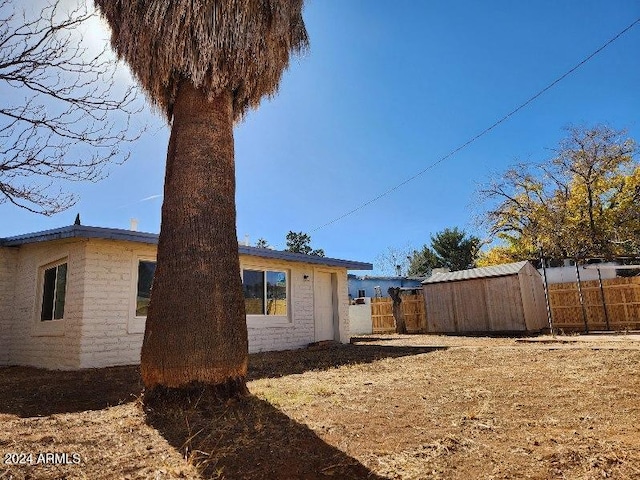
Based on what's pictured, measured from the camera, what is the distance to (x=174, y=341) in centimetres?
433

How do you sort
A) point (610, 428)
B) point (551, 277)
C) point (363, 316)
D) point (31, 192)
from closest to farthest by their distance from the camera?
point (610, 428) < point (31, 192) < point (551, 277) < point (363, 316)

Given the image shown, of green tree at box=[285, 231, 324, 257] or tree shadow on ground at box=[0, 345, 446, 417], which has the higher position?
green tree at box=[285, 231, 324, 257]

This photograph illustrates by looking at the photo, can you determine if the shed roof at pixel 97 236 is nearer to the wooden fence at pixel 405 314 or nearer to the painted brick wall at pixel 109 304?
the painted brick wall at pixel 109 304

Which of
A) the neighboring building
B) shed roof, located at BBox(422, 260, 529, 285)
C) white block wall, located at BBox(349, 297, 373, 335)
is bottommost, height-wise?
white block wall, located at BBox(349, 297, 373, 335)

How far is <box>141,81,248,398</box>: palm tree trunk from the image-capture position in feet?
14.3

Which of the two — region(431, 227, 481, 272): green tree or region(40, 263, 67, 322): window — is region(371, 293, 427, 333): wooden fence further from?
region(431, 227, 481, 272): green tree

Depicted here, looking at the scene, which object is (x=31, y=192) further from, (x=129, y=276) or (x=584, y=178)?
(x=584, y=178)

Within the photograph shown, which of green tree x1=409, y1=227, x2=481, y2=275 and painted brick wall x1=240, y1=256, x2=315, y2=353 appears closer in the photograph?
painted brick wall x1=240, y1=256, x2=315, y2=353

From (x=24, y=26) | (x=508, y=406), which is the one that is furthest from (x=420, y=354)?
(x=24, y=26)

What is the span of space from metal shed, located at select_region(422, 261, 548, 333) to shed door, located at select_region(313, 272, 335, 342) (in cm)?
678

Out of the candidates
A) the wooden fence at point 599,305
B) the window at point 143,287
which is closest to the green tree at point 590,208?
the wooden fence at point 599,305

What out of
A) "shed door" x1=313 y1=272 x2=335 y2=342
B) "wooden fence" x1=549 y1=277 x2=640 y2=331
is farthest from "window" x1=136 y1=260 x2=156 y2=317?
"wooden fence" x1=549 y1=277 x2=640 y2=331

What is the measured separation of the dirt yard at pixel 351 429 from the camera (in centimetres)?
272

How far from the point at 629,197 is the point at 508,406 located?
24.5 m
